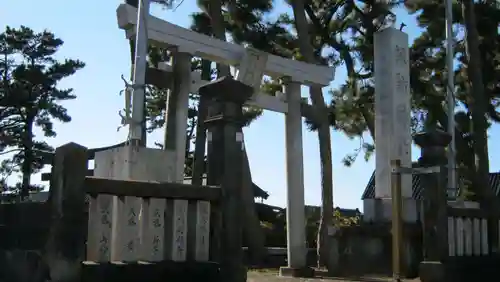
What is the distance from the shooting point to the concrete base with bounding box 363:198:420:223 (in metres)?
8.88

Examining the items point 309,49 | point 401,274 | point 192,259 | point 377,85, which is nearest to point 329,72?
point 309,49

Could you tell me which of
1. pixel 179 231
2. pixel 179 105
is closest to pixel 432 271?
pixel 179 231

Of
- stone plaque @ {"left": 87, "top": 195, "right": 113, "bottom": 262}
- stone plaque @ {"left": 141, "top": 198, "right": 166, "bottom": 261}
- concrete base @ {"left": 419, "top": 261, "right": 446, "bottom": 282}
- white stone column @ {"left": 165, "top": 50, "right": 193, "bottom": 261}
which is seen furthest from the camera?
white stone column @ {"left": 165, "top": 50, "right": 193, "bottom": 261}

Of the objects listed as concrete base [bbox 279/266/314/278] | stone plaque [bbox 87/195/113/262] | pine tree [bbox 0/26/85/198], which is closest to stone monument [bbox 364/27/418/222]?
concrete base [bbox 279/266/314/278]

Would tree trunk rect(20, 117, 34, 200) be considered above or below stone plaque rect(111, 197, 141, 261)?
above

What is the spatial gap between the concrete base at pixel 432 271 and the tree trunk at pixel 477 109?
11.9 feet

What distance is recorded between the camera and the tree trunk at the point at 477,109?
37.4 feet

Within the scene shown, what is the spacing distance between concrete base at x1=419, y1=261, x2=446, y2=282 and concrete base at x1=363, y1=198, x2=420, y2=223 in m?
1.19

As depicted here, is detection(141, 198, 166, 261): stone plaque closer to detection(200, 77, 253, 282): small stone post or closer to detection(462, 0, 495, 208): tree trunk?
detection(200, 77, 253, 282): small stone post

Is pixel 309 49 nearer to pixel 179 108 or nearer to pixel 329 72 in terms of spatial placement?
pixel 329 72

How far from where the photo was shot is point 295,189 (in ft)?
39.0

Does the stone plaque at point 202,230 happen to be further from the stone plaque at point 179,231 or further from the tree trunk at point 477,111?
the tree trunk at point 477,111

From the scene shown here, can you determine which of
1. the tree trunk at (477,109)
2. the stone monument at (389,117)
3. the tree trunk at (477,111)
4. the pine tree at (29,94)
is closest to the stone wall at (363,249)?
the stone monument at (389,117)

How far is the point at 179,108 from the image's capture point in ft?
34.9
